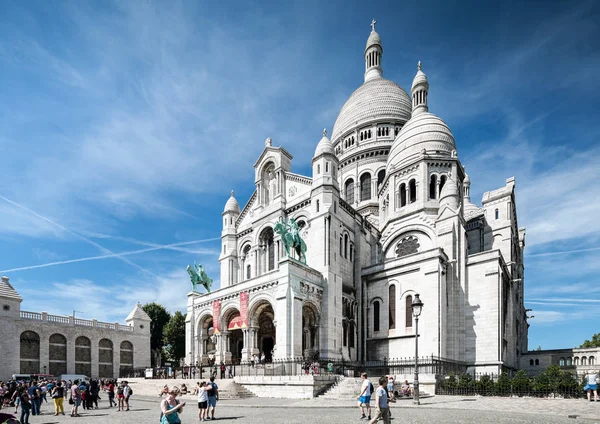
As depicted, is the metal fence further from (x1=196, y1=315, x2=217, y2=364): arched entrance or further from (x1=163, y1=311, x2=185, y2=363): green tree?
(x1=163, y1=311, x2=185, y2=363): green tree

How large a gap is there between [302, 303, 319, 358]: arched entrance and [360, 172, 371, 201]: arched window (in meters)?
21.9

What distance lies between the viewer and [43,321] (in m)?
38.9

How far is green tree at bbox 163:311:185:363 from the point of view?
5234 cm

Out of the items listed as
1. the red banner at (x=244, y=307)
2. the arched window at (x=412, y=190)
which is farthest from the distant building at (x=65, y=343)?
the arched window at (x=412, y=190)

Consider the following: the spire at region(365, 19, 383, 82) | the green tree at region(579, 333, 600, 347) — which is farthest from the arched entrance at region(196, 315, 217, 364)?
the green tree at region(579, 333, 600, 347)

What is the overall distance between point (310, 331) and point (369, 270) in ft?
26.2

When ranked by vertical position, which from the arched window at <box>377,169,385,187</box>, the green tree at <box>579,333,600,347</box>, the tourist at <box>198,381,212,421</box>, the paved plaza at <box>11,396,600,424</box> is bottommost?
the green tree at <box>579,333,600,347</box>

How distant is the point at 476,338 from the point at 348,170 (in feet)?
87.3

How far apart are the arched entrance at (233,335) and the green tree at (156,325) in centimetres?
2630

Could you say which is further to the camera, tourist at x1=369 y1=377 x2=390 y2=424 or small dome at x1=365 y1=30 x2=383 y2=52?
small dome at x1=365 y1=30 x2=383 y2=52

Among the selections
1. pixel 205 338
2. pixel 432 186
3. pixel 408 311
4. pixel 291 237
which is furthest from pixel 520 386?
pixel 205 338

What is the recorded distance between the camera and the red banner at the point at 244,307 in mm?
29875

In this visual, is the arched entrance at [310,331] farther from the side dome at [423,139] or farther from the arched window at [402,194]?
the side dome at [423,139]

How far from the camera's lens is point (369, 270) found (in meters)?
34.3
